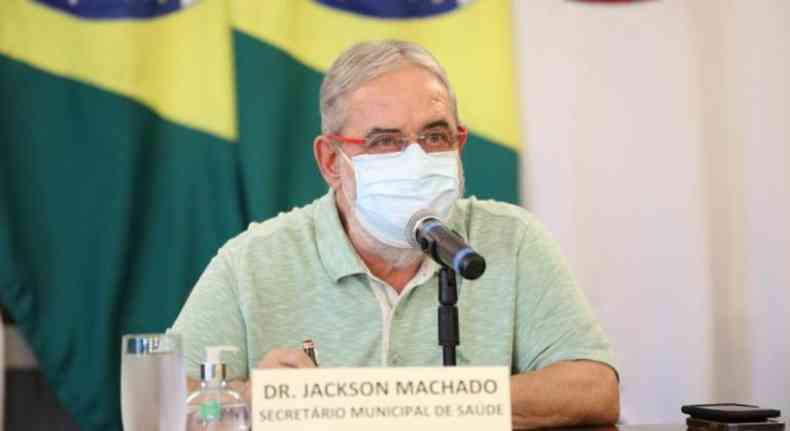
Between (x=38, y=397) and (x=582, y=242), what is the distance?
5.49ft

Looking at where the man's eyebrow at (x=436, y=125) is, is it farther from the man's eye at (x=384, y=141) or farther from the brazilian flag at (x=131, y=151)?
the brazilian flag at (x=131, y=151)

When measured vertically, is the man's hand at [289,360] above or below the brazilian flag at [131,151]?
below

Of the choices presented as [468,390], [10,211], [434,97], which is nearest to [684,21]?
[434,97]

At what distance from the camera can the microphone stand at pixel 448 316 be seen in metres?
1.61

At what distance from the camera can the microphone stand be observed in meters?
1.61

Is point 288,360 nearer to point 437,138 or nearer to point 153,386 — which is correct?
point 153,386

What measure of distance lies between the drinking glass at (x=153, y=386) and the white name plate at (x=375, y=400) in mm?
225

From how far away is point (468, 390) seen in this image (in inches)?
51.3

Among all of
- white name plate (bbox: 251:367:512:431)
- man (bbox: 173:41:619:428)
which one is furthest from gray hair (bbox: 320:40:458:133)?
white name plate (bbox: 251:367:512:431)

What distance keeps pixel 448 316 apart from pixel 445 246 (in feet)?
0.45

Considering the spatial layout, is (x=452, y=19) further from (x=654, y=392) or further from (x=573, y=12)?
(x=654, y=392)

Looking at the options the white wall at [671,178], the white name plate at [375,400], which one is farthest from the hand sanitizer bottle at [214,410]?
the white wall at [671,178]

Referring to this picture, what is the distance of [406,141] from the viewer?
7.18 feet

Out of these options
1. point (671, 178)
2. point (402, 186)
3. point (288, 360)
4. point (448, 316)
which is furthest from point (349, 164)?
point (671, 178)
